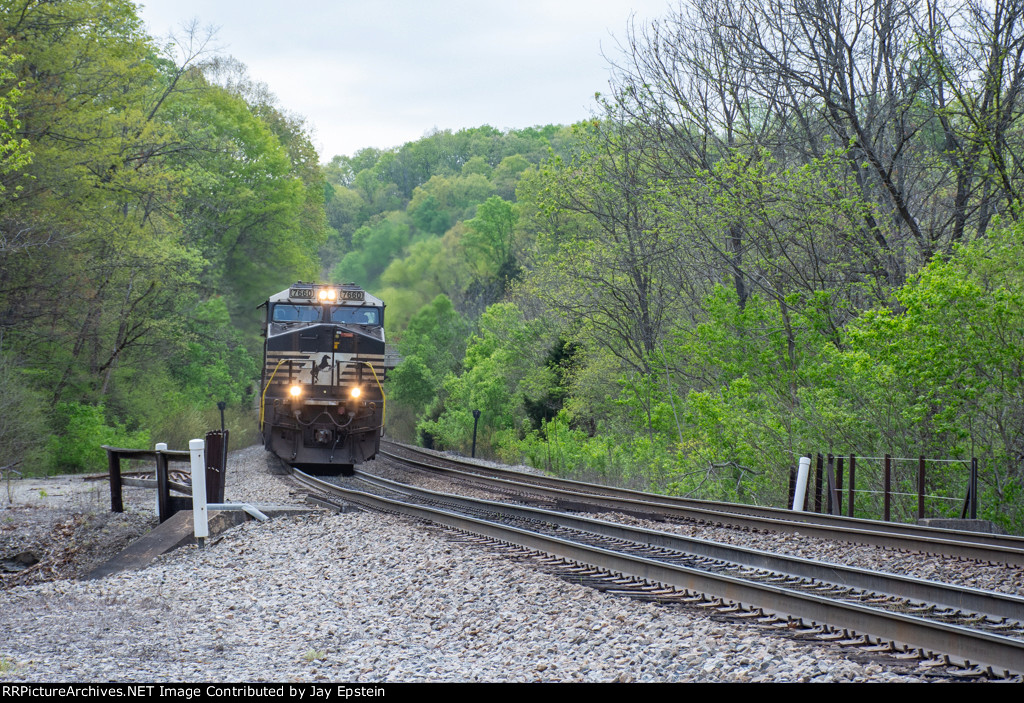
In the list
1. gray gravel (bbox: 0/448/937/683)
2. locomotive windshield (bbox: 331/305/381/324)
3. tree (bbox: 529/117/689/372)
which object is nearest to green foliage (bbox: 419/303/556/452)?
tree (bbox: 529/117/689/372)

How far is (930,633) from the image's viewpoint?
5.20 m

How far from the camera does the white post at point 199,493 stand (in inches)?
381

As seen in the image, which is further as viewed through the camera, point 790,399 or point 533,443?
point 533,443

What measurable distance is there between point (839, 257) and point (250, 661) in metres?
16.3

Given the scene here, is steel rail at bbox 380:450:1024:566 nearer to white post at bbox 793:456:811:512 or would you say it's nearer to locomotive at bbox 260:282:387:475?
white post at bbox 793:456:811:512

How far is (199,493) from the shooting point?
982cm

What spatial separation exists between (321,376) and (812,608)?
13.9m

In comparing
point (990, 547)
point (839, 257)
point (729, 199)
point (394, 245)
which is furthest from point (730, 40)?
point (394, 245)

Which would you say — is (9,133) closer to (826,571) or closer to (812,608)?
(826,571)

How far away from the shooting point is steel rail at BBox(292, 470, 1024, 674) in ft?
16.1

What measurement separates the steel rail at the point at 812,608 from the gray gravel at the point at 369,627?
1.28 ft

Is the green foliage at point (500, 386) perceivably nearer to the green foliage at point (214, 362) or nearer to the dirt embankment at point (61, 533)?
the green foliage at point (214, 362)

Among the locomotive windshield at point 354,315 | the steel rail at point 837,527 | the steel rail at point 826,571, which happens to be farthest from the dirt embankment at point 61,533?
the locomotive windshield at point 354,315
